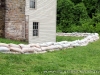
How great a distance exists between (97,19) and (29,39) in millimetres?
20733

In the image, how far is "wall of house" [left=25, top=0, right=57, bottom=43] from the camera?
23.7 m

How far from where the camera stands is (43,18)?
24.3m

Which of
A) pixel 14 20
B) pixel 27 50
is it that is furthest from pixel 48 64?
pixel 14 20

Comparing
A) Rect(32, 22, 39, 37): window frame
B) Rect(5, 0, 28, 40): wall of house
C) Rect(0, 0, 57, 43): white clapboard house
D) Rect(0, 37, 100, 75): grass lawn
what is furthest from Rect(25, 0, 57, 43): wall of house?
Rect(0, 37, 100, 75): grass lawn

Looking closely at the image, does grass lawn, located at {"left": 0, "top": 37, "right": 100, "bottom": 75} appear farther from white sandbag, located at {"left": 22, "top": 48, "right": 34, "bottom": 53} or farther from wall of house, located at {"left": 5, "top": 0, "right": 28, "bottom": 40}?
wall of house, located at {"left": 5, "top": 0, "right": 28, "bottom": 40}

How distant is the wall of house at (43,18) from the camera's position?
23688 mm

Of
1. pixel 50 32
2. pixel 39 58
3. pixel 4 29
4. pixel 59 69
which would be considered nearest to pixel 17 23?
pixel 4 29

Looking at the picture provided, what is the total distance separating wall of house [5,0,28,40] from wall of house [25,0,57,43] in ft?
2.48

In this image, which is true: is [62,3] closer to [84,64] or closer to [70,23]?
[70,23]

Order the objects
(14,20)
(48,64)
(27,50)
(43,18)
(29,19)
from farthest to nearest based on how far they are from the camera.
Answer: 1. (43,18)
2. (29,19)
3. (14,20)
4. (27,50)
5. (48,64)

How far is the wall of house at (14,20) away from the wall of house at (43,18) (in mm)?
754

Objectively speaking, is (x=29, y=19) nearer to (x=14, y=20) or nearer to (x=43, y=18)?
(x=14, y=20)

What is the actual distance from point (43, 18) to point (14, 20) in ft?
8.42

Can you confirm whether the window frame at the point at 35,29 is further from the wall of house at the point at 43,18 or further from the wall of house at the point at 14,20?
the wall of house at the point at 14,20
